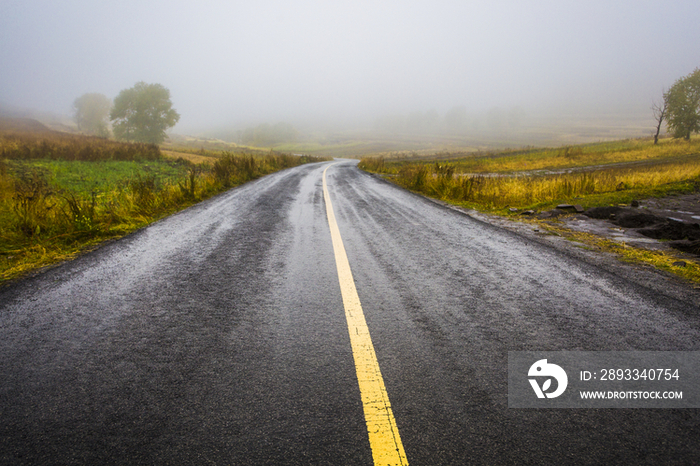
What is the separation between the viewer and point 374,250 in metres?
4.77

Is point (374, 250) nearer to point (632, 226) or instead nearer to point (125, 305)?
point (125, 305)

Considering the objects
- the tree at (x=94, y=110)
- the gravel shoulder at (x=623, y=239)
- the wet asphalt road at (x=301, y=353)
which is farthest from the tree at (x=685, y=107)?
the tree at (x=94, y=110)

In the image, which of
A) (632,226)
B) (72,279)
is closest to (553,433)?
(72,279)

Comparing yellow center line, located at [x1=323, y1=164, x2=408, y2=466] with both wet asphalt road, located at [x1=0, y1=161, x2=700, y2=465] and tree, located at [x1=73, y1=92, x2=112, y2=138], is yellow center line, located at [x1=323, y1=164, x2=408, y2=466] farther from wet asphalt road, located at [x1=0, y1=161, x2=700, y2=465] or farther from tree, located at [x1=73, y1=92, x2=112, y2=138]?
tree, located at [x1=73, y1=92, x2=112, y2=138]

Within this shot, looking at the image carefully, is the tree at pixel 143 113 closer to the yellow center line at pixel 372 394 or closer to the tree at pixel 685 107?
the yellow center line at pixel 372 394
